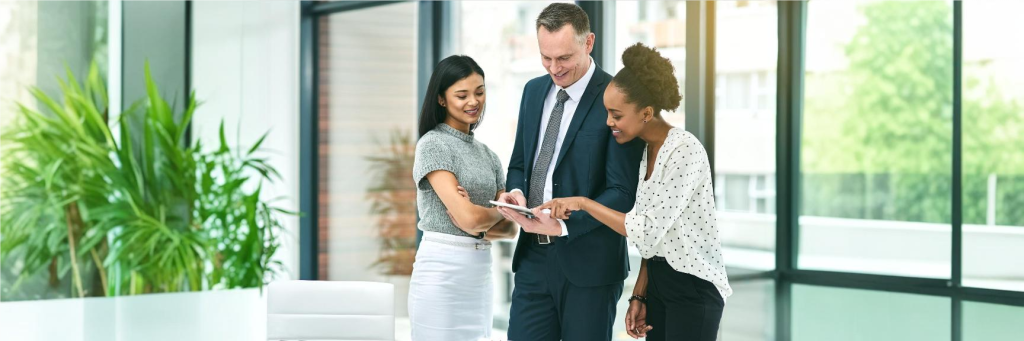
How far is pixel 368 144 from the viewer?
633 centimetres

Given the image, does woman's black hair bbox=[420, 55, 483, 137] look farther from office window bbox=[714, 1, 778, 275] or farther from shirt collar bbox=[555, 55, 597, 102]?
office window bbox=[714, 1, 778, 275]

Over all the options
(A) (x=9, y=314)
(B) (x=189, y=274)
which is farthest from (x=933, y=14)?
(A) (x=9, y=314)

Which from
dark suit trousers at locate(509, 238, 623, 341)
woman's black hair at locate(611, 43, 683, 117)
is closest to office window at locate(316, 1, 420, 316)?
dark suit trousers at locate(509, 238, 623, 341)

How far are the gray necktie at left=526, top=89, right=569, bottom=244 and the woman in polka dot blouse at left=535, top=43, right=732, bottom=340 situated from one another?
190mm

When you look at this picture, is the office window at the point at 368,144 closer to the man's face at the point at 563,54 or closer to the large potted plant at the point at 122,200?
the large potted plant at the point at 122,200

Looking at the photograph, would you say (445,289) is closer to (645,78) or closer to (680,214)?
(680,214)

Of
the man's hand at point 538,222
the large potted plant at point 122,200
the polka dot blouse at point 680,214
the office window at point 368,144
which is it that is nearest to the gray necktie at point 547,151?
the man's hand at point 538,222

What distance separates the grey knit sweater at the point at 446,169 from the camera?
9.07ft

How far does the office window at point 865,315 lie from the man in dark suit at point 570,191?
2.05 meters

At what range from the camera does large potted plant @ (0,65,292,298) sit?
430 centimetres

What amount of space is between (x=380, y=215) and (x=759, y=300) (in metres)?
2.77

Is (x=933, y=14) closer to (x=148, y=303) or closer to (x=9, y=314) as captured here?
(x=148, y=303)

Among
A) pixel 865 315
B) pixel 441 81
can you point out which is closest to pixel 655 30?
pixel 865 315

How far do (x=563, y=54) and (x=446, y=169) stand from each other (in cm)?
49
